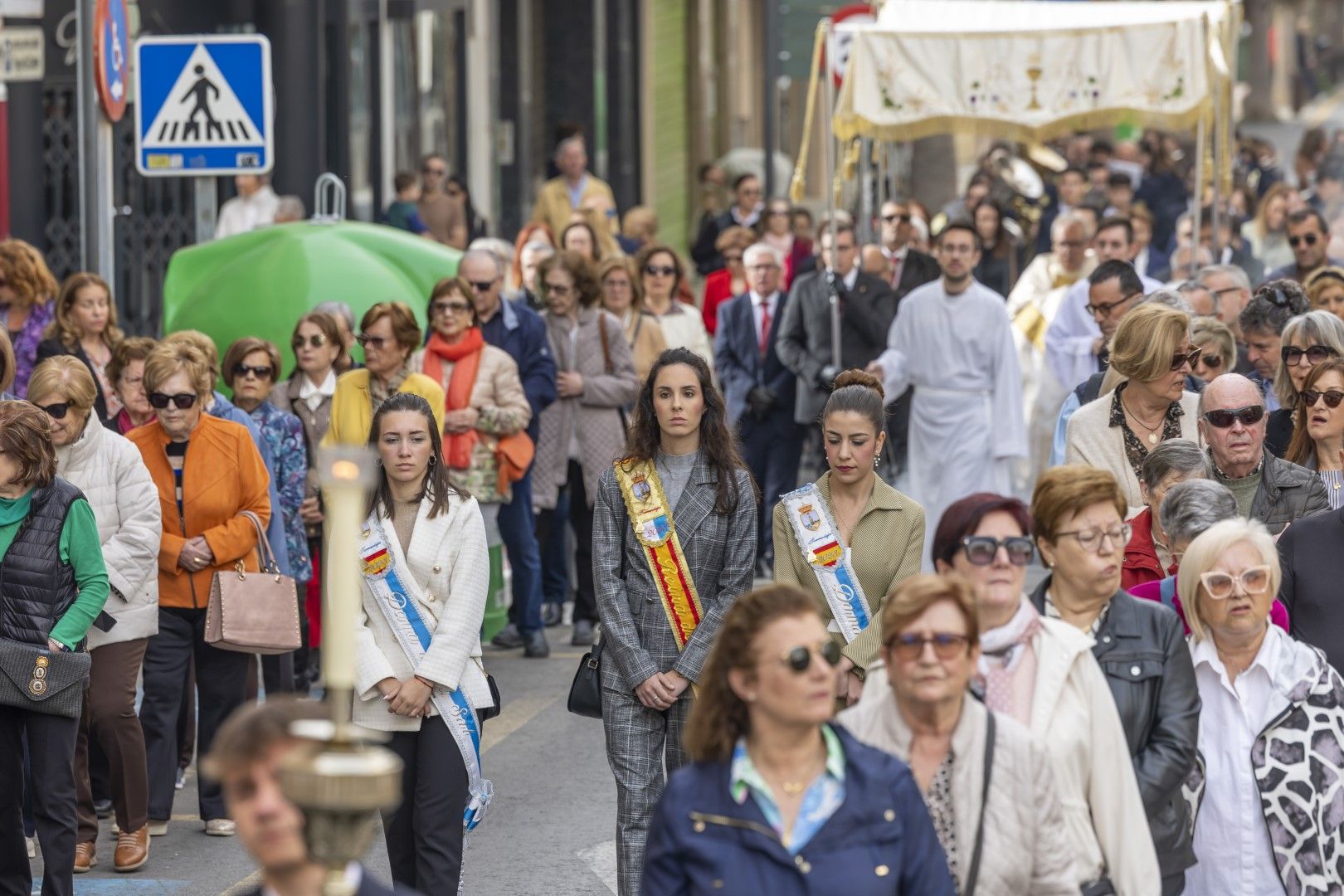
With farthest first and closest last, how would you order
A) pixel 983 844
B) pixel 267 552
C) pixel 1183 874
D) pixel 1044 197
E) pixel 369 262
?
1. pixel 1044 197
2. pixel 369 262
3. pixel 267 552
4. pixel 1183 874
5. pixel 983 844

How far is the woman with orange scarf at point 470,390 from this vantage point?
1063 cm

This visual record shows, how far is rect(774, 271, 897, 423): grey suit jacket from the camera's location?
13.7 meters

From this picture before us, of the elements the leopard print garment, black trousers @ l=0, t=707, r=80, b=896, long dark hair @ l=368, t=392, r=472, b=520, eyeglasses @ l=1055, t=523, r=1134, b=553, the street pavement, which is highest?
long dark hair @ l=368, t=392, r=472, b=520

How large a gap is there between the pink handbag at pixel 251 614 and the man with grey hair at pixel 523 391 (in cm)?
305

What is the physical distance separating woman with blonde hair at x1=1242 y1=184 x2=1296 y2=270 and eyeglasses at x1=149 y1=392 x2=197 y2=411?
451 inches

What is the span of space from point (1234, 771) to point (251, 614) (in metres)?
3.81

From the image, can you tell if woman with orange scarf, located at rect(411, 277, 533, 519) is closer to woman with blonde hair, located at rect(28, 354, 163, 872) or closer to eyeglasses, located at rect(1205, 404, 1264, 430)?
woman with blonde hair, located at rect(28, 354, 163, 872)

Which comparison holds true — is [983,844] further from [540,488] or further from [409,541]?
[540,488]

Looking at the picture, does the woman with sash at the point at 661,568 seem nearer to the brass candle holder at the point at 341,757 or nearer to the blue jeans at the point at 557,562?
the brass candle holder at the point at 341,757

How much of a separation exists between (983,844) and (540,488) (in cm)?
747

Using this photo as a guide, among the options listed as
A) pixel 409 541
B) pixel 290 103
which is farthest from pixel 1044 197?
pixel 409 541

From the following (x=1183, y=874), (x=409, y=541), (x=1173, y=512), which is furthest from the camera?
(x=409, y=541)

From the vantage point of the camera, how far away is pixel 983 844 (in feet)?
15.1

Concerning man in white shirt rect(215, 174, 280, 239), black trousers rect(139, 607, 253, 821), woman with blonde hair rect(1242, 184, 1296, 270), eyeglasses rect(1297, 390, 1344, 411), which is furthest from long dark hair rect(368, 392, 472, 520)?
woman with blonde hair rect(1242, 184, 1296, 270)
